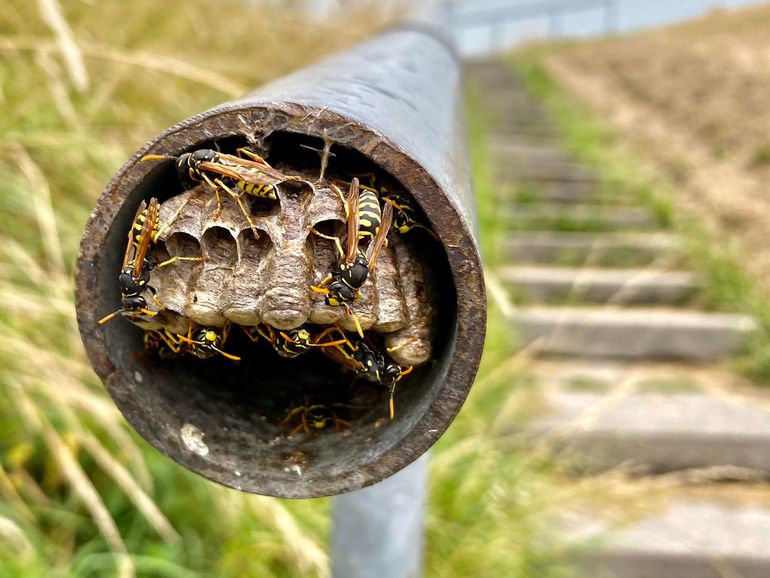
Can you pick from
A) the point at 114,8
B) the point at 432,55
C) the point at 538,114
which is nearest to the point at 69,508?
the point at 432,55

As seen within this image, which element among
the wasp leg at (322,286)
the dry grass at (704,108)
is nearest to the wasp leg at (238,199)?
the wasp leg at (322,286)

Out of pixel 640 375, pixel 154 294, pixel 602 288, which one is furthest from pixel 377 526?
pixel 602 288

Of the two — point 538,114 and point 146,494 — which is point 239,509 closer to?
point 146,494

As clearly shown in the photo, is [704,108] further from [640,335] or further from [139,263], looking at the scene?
[139,263]

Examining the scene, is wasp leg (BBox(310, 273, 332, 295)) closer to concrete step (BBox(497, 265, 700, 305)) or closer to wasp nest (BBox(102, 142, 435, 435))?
wasp nest (BBox(102, 142, 435, 435))

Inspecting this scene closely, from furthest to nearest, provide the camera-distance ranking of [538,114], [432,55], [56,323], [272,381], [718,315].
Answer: [538,114] < [718,315] < [56,323] < [432,55] < [272,381]

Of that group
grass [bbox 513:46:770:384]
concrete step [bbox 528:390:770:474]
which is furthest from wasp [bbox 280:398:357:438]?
grass [bbox 513:46:770:384]
